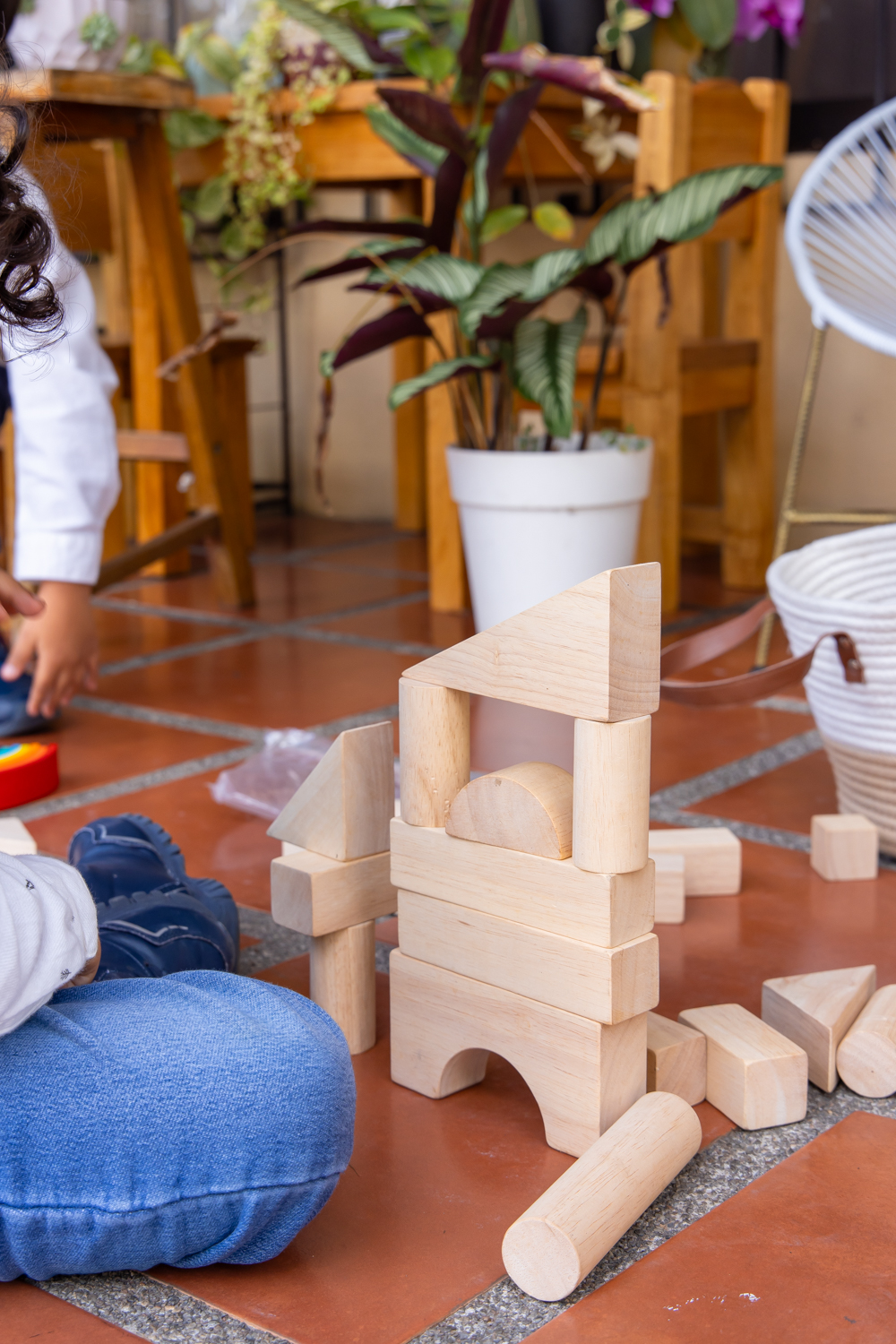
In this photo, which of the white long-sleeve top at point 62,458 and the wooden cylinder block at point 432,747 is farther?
the white long-sleeve top at point 62,458

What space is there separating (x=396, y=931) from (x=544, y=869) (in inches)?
15.4

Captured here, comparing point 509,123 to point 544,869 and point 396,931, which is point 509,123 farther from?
point 544,869

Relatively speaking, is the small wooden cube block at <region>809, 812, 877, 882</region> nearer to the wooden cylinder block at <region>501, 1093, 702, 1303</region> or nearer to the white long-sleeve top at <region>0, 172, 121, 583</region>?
the wooden cylinder block at <region>501, 1093, 702, 1303</region>

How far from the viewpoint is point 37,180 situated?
89cm

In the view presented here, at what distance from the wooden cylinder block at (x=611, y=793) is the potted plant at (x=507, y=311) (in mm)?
1197

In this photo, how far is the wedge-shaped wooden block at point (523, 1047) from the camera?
2.56 ft

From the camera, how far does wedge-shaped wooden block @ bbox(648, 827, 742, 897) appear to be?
47.8 inches

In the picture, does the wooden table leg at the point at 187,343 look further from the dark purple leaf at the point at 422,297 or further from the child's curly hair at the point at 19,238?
the child's curly hair at the point at 19,238

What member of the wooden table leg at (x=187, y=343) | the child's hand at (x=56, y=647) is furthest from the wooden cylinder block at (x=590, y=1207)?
the wooden table leg at (x=187, y=343)

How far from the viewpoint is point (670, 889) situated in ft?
3.81

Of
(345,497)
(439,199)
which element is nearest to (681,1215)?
(439,199)

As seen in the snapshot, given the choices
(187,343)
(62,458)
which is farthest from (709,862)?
(187,343)

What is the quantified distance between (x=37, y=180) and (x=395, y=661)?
1253 mm

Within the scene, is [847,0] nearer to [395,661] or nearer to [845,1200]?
[395,661]
